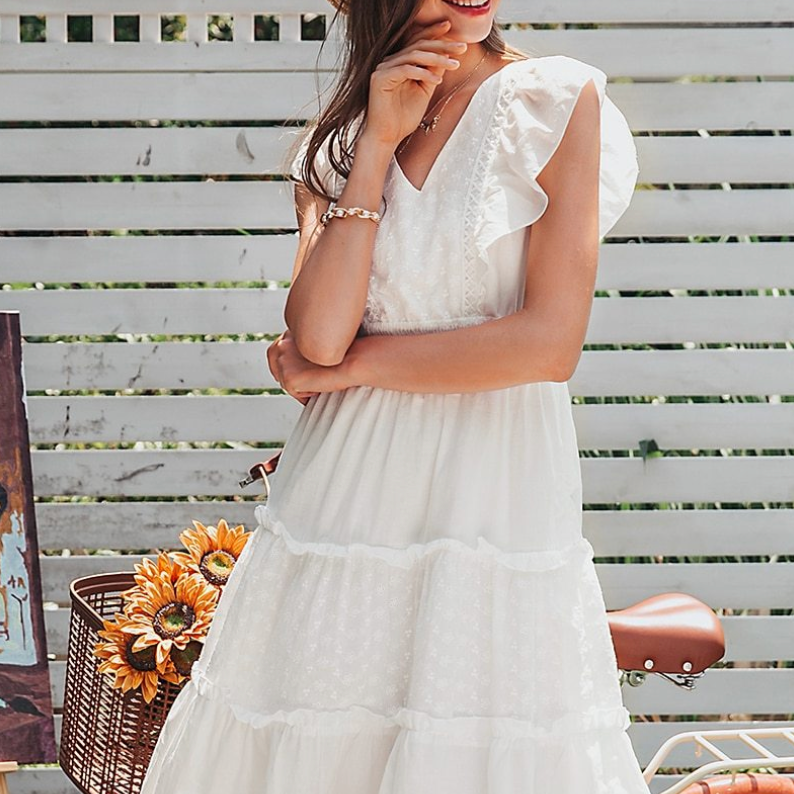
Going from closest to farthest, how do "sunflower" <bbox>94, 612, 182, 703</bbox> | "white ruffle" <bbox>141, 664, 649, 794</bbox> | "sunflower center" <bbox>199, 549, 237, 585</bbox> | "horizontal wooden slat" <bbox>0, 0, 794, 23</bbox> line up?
"white ruffle" <bbox>141, 664, 649, 794</bbox> → "sunflower" <bbox>94, 612, 182, 703</bbox> → "sunflower center" <bbox>199, 549, 237, 585</bbox> → "horizontal wooden slat" <bbox>0, 0, 794, 23</bbox>

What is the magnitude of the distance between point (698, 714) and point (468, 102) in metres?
1.91

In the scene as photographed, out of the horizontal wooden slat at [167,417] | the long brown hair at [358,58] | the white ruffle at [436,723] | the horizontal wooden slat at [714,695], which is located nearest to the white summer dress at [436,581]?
the white ruffle at [436,723]

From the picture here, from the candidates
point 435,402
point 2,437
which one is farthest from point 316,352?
point 2,437

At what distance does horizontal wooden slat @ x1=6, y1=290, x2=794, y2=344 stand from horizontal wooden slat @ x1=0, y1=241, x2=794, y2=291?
0.04 m

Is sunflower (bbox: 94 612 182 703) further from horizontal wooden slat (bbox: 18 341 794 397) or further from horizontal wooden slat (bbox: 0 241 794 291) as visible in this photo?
horizontal wooden slat (bbox: 0 241 794 291)

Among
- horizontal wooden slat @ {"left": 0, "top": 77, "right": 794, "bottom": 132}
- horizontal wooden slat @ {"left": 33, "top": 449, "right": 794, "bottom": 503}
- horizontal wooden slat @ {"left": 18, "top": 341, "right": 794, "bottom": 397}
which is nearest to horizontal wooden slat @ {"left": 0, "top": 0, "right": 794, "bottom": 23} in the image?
horizontal wooden slat @ {"left": 0, "top": 77, "right": 794, "bottom": 132}

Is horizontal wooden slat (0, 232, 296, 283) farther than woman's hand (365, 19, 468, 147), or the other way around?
horizontal wooden slat (0, 232, 296, 283)

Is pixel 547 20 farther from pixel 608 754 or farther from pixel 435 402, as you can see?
pixel 608 754

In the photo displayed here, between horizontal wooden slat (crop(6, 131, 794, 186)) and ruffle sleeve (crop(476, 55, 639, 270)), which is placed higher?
ruffle sleeve (crop(476, 55, 639, 270))

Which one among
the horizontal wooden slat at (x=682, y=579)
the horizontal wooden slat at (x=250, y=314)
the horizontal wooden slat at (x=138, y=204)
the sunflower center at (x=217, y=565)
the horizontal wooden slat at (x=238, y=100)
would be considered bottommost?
the horizontal wooden slat at (x=682, y=579)

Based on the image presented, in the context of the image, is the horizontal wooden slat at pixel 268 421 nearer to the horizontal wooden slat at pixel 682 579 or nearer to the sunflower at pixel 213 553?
the horizontal wooden slat at pixel 682 579

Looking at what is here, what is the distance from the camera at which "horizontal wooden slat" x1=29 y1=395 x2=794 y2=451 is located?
3.02 meters

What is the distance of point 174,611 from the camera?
2.14 m

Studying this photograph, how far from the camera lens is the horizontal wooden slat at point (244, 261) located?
2994 millimetres
